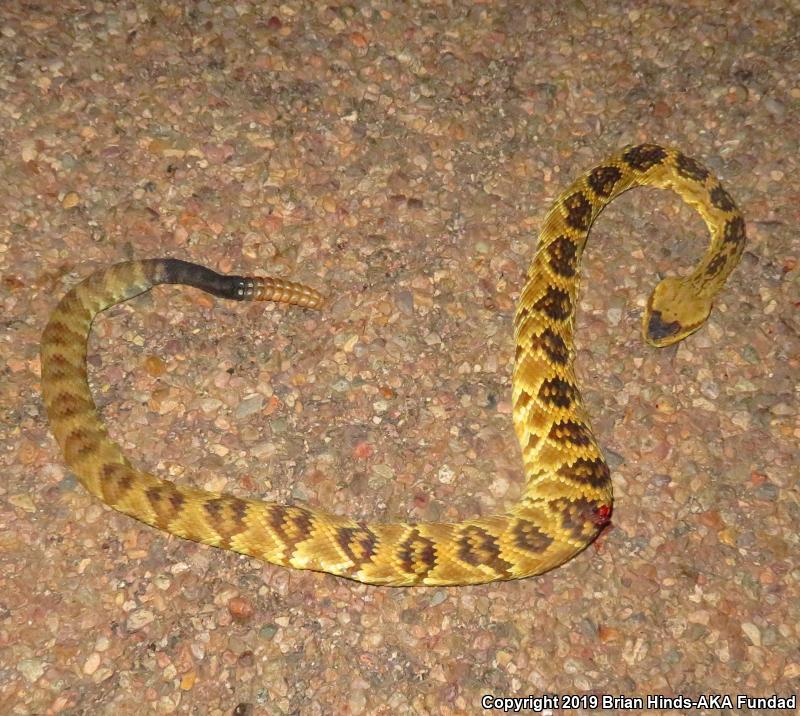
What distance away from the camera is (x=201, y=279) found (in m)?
4.69

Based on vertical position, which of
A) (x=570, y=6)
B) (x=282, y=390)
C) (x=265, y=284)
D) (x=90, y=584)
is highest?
(x=570, y=6)

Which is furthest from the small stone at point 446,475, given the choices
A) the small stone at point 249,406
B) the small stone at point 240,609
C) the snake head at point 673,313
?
the snake head at point 673,313

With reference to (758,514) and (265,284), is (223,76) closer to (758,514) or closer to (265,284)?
(265,284)

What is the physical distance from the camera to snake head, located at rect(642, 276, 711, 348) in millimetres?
4898

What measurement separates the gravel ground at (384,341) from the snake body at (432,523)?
0.58ft

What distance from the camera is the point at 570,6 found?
618 cm

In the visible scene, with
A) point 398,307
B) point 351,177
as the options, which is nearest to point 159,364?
point 398,307

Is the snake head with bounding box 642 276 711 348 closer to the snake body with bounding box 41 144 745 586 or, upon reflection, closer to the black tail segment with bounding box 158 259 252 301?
the snake body with bounding box 41 144 745 586

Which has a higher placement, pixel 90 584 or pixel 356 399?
pixel 356 399

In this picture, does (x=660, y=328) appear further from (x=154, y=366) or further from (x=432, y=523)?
(x=154, y=366)

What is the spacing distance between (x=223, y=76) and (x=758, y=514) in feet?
15.2

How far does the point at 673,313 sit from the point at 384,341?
182 cm

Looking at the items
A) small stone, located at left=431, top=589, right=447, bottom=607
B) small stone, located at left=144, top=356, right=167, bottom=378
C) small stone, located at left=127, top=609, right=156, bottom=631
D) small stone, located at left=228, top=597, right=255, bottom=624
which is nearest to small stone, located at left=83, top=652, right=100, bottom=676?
small stone, located at left=127, top=609, right=156, bottom=631

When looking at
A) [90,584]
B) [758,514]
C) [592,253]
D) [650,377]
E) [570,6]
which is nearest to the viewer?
[90,584]
